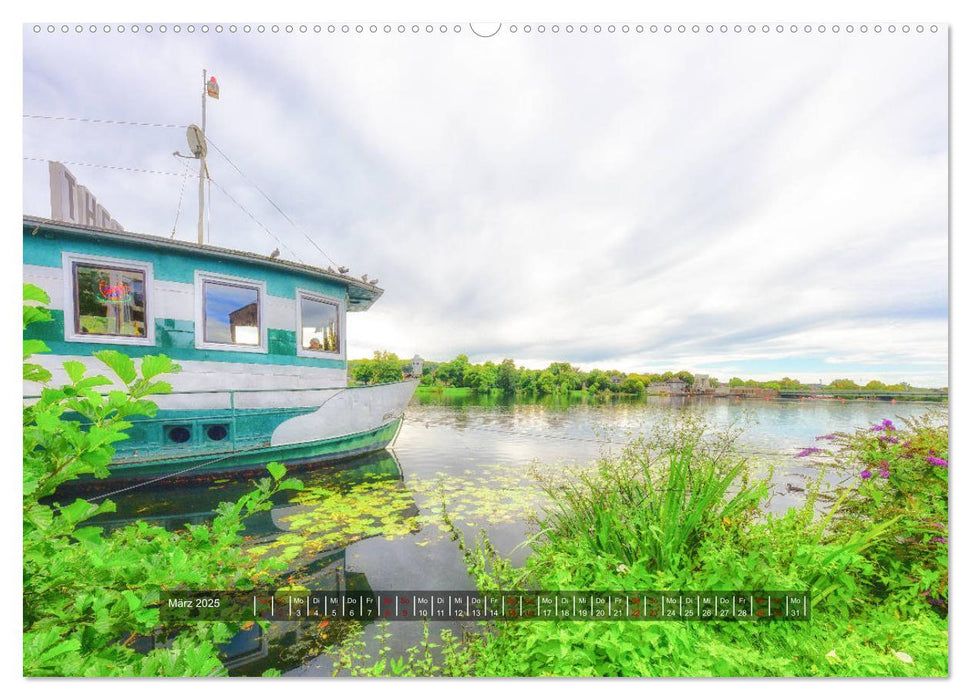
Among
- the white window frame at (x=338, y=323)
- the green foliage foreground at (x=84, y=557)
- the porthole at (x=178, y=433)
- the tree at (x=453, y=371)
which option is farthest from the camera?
the white window frame at (x=338, y=323)

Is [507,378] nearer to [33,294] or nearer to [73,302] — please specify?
[33,294]

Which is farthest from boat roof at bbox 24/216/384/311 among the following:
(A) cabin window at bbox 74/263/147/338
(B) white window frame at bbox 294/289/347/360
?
(A) cabin window at bbox 74/263/147/338

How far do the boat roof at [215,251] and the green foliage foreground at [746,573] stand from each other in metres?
2.20

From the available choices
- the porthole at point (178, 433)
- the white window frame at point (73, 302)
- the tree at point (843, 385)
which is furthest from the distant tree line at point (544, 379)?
the white window frame at point (73, 302)

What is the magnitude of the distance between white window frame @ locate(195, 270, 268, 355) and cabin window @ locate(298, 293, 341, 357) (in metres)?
0.34

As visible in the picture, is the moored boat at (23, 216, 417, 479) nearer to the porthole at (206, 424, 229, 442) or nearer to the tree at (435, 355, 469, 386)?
the porthole at (206, 424, 229, 442)

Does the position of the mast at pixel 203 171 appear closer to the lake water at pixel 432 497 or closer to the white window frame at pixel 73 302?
the white window frame at pixel 73 302

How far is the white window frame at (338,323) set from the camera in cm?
373

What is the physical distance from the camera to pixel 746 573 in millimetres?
1566

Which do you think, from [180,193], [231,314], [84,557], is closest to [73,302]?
[231,314]

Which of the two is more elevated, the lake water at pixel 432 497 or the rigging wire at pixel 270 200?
the rigging wire at pixel 270 200

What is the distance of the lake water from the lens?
81.0 inches

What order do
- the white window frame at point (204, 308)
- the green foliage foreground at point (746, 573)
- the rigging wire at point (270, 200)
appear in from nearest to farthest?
the green foliage foreground at point (746, 573)
the rigging wire at point (270, 200)
the white window frame at point (204, 308)

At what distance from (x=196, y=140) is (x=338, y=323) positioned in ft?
7.40
